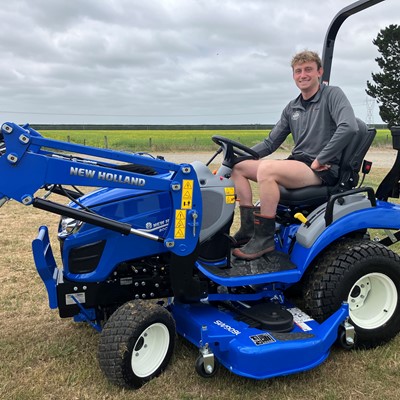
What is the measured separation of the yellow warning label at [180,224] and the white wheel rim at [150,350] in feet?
1.82

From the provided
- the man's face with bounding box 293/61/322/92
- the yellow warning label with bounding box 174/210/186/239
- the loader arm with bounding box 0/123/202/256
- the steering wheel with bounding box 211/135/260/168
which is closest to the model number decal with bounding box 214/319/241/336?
the loader arm with bounding box 0/123/202/256

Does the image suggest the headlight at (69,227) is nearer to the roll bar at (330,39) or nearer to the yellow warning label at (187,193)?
the yellow warning label at (187,193)

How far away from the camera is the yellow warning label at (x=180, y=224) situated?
9.52ft

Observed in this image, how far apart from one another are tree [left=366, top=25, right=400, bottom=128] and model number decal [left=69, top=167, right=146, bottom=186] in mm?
35051

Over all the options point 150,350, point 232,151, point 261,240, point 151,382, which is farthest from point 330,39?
point 151,382

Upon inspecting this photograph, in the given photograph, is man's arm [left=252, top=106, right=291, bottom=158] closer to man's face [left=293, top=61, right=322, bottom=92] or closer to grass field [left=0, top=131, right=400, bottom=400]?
man's face [left=293, top=61, right=322, bottom=92]

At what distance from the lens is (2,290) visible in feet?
14.6

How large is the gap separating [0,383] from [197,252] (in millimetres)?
1419

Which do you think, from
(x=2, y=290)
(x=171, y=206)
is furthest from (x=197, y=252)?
(x=2, y=290)

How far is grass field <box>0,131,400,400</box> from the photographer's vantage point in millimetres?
2777

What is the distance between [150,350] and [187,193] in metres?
1.01

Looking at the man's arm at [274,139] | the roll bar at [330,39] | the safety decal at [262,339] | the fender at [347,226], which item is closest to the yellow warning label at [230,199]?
the fender at [347,226]

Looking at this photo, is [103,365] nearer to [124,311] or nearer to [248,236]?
[124,311]

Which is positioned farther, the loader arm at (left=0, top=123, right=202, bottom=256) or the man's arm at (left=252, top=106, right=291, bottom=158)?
the man's arm at (left=252, top=106, right=291, bottom=158)
